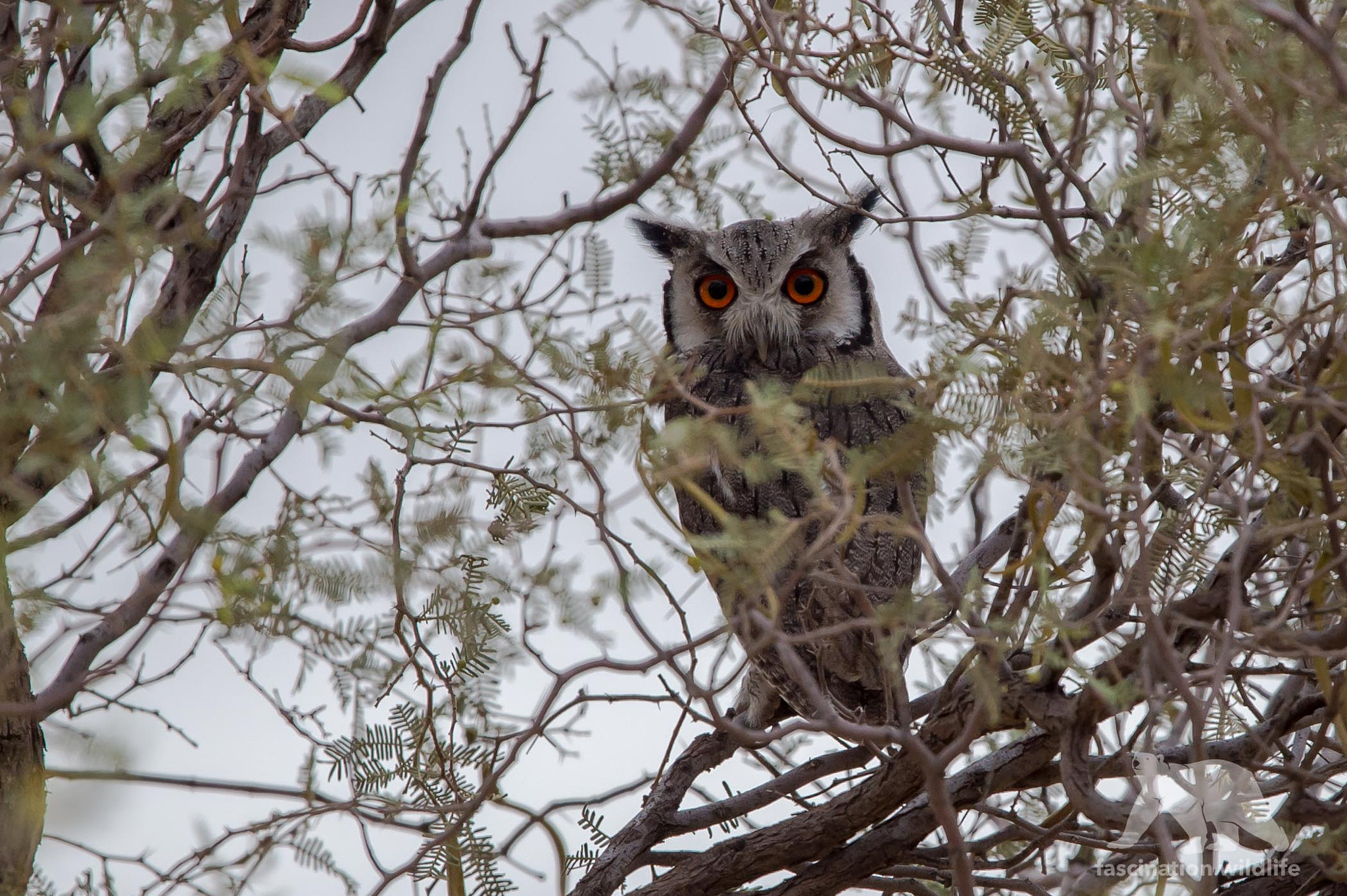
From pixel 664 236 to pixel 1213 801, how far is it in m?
1.73

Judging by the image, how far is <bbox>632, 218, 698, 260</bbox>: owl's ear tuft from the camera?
2.66 m

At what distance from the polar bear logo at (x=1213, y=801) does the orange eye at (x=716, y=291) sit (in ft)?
4.38

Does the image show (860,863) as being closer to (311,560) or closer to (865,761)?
(865,761)

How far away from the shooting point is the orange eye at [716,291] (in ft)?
8.39

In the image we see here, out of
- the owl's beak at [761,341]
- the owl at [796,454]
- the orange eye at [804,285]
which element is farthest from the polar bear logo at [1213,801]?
the orange eye at [804,285]

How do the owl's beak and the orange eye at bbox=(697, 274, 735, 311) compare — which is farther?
the orange eye at bbox=(697, 274, 735, 311)

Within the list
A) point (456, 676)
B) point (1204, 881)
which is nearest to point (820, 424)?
point (456, 676)

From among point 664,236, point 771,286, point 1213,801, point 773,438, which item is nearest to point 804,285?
point 771,286

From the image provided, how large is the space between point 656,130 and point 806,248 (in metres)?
0.56

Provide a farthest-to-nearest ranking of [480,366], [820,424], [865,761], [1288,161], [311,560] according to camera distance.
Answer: [820,424]
[865,761]
[311,560]
[480,366]
[1288,161]

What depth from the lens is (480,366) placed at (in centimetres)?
136

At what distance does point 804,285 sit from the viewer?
255 centimetres

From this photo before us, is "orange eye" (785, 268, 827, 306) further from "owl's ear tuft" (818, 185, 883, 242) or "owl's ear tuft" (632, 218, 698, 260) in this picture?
"owl's ear tuft" (632, 218, 698, 260)

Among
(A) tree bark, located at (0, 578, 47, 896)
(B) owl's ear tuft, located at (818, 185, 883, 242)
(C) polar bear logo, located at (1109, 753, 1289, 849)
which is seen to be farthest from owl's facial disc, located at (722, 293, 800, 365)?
(A) tree bark, located at (0, 578, 47, 896)
